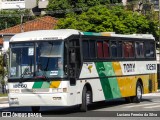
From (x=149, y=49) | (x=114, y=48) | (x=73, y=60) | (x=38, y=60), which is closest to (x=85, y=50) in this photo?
(x=73, y=60)

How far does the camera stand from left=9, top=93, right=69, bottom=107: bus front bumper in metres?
19.4

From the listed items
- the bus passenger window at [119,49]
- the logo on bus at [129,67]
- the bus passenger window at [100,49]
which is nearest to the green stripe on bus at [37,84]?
the bus passenger window at [100,49]

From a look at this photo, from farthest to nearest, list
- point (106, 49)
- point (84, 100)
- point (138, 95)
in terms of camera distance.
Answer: point (138, 95), point (106, 49), point (84, 100)

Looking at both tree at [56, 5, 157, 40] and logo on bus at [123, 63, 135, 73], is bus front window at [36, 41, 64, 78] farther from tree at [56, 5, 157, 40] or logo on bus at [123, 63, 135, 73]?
tree at [56, 5, 157, 40]

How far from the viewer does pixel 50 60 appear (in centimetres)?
1975

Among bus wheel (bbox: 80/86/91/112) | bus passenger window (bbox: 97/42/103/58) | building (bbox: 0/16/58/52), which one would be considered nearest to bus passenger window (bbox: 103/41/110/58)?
bus passenger window (bbox: 97/42/103/58)

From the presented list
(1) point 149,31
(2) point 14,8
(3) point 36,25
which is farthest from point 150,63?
(2) point 14,8

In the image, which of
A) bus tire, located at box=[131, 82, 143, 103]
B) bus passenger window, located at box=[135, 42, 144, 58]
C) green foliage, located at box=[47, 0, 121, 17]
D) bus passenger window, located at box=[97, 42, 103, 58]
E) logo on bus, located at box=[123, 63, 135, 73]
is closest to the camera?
bus passenger window, located at box=[97, 42, 103, 58]

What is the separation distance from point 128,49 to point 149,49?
8.65 ft

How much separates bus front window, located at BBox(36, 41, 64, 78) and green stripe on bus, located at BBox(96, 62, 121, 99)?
8.70 ft

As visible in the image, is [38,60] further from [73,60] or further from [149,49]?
[149,49]

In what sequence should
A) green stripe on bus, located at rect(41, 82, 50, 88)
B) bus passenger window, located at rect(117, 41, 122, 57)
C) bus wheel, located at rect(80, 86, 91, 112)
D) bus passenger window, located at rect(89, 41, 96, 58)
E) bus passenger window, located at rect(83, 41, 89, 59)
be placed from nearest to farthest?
green stripe on bus, located at rect(41, 82, 50, 88) < bus wheel, located at rect(80, 86, 91, 112) < bus passenger window, located at rect(83, 41, 89, 59) < bus passenger window, located at rect(89, 41, 96, 58) < bus passenger window, located at rect(117, 41, 122, 57)

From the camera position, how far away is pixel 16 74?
20172 millimetres

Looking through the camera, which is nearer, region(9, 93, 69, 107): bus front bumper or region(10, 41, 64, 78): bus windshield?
region(9, 93, 69, 107): bus front bumper
